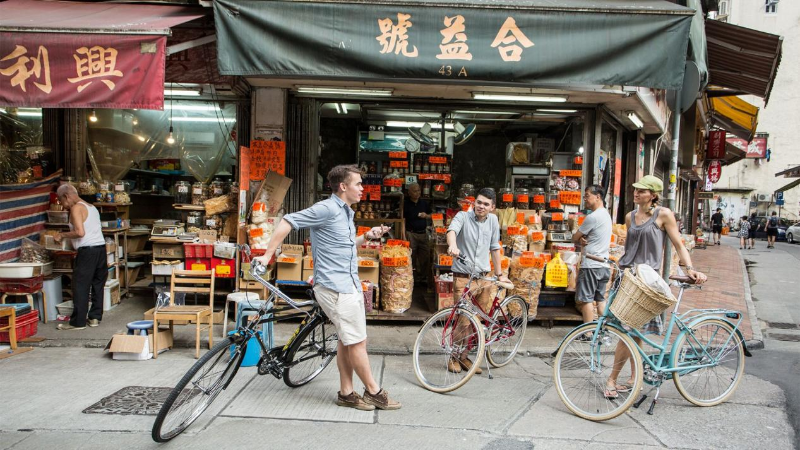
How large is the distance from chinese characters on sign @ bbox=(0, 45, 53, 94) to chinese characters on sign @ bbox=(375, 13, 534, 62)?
11.7 ft

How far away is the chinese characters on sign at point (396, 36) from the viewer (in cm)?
588

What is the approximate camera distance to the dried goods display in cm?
724

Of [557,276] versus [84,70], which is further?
[557,276]

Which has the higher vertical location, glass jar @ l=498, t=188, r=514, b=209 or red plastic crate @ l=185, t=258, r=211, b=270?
glass jar @ l=498, t=188, r=514, b=209

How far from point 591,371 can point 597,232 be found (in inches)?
88.7

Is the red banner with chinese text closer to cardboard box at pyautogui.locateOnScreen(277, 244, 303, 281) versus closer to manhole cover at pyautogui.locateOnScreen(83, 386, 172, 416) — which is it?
cardboard box at pyautogui.locateOnScreen(277, 244, 303, 281)

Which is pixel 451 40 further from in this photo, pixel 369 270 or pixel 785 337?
pixel 785 337

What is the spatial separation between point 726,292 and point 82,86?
1199 cm

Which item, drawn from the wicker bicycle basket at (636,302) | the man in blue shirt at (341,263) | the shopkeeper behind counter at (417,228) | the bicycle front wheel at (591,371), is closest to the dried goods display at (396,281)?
the shopkeeper behind counter at (417,228)

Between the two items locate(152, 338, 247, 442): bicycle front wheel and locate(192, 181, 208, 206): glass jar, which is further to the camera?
locate(192, 181, 208, 206): glass jar

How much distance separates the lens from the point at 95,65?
18.1 ft

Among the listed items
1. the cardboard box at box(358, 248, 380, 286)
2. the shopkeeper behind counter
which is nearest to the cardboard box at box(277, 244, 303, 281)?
the cardboard box at box(358, 248, 380, 286)

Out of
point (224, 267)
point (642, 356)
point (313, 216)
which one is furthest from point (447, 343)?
point (224, 267)

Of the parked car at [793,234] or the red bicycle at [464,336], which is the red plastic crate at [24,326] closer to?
the red bicycle at [464,336]
